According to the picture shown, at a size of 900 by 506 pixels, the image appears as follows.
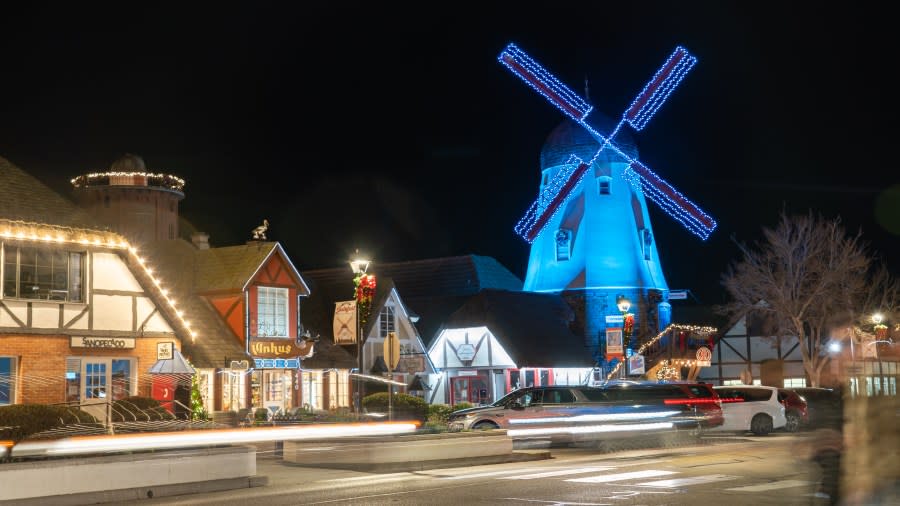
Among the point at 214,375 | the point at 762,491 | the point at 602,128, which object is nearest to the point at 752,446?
the point at 762,491

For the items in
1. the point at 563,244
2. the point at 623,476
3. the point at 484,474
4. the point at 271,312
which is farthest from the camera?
the point at 563,244

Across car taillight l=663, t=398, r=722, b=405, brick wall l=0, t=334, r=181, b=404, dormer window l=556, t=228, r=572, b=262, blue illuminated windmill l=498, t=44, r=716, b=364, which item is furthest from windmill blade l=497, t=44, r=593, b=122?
brick wall l=0, t=334, r=181, b=404

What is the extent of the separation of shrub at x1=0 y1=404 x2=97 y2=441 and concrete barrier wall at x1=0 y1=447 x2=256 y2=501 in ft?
30.8

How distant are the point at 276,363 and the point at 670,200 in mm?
29901

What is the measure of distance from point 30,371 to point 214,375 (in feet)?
30.2

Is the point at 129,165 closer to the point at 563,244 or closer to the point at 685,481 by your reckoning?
the point at 563,244

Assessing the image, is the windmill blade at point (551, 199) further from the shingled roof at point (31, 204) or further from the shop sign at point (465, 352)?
the shingled roof at point (31, 204)

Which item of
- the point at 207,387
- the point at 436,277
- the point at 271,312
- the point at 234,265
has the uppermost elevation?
the point at 436,277

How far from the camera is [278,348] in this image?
138 feet

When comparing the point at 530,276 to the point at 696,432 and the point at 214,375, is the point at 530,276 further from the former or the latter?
the point at 696,432

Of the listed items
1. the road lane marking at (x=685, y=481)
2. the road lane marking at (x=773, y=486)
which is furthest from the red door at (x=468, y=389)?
the road lane marking at (x=773, y=486)

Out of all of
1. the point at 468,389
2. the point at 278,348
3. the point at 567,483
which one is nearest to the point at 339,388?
the point at 278,348

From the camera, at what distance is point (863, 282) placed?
57.3m

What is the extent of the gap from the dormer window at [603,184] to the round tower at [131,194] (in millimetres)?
26295
